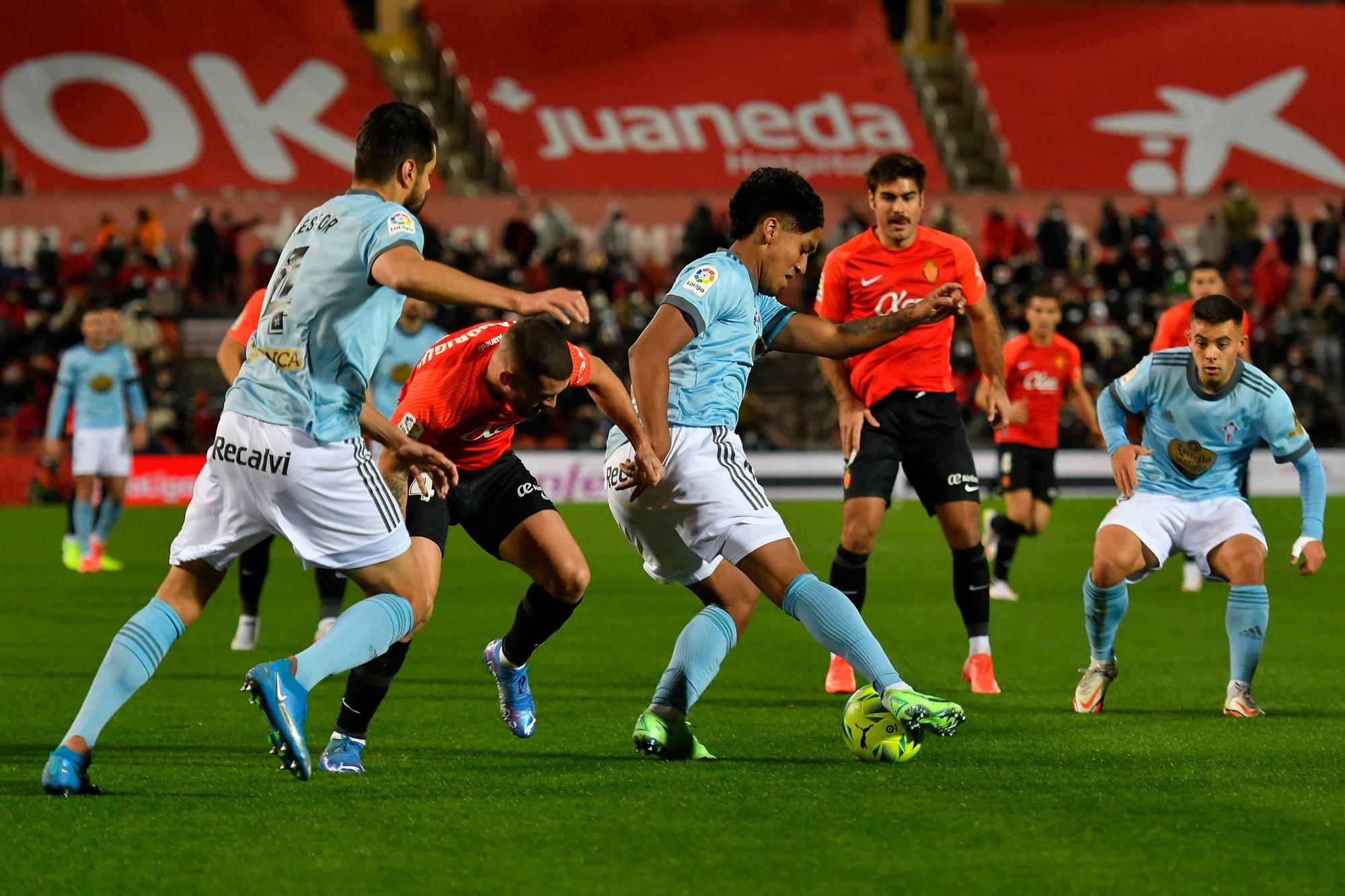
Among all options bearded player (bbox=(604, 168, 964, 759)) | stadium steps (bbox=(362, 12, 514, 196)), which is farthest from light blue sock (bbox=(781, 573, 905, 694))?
stadium steps (bbox=(362, 12, 514, 196))

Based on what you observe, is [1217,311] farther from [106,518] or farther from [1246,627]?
[106,518]

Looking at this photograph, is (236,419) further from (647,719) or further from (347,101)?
(347,101)

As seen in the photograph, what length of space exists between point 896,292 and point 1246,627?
2132 mm

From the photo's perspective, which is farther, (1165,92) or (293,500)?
(1165,92)

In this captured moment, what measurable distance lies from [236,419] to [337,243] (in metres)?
0.62

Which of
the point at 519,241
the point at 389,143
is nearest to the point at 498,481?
the point at 389,143

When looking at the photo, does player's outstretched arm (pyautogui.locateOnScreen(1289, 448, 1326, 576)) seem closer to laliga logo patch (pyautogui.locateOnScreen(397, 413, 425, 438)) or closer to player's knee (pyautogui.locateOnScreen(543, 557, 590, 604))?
player's knee (pyautogui.locateOnScreen(543, 557, 590, 604))

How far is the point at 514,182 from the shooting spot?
31359 mm

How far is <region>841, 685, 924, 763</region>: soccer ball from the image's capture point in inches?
218

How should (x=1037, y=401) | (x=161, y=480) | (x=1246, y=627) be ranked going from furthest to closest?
(x=161, y=480) < (x=1037, y=401) < (x=1246, y=627)

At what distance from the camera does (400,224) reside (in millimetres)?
4754

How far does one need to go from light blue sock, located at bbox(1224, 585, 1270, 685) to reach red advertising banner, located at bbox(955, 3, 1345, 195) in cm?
2531

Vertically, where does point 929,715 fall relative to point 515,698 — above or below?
above

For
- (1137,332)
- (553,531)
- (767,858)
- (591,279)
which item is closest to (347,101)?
(591,279)
